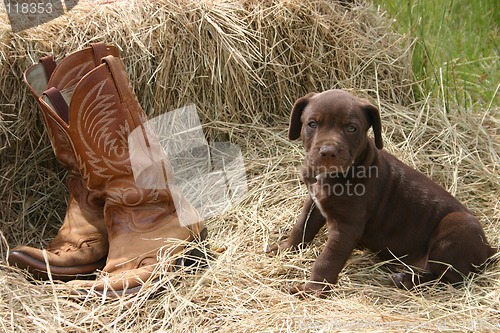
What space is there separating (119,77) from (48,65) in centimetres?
48

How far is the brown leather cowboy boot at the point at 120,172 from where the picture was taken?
9.12 feet

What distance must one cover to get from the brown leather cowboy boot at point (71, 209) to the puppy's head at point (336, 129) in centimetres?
102

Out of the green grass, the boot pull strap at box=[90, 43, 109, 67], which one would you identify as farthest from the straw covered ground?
the boot pull strap at box=[90, 43, 109, 67]

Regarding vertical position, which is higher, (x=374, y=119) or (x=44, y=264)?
(x=374, y=119)

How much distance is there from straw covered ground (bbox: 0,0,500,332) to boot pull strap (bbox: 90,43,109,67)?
0.48 m

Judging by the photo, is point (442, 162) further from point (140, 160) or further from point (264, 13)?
point (140, 160)

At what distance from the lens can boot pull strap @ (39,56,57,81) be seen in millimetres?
3082

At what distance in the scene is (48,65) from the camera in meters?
3.10

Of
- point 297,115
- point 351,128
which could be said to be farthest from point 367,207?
point 297,115
